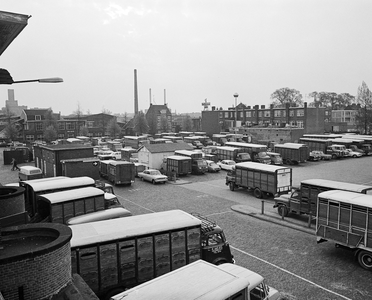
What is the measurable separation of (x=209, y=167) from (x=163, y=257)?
87.1 feet

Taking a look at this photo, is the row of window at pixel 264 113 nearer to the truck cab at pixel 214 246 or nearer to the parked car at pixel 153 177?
the parked car at pixel 153 177

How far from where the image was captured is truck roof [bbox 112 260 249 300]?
7.05 m

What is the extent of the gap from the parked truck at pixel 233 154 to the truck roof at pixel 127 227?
95.7ft

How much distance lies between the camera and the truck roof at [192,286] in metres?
7.05

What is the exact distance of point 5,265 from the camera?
682cm

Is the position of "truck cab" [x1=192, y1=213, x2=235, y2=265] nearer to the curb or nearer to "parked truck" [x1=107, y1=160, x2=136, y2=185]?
the curb

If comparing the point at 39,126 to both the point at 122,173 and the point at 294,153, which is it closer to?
the point at 122,173

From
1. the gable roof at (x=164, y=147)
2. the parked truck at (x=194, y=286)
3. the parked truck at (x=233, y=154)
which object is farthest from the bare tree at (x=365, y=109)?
the parked truck at (x=194, y=286)

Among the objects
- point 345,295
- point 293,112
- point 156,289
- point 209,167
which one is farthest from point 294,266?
point 293,112

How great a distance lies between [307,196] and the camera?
1881 cm

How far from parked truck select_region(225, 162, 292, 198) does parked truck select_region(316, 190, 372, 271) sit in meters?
9.36

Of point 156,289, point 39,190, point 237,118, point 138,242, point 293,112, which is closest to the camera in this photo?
point 156,289

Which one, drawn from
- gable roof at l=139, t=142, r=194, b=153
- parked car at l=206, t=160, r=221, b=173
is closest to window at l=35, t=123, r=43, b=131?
gable roof at l=139, t=142, r=194, b=153

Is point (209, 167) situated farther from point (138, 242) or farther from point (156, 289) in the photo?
point (156, 289)
